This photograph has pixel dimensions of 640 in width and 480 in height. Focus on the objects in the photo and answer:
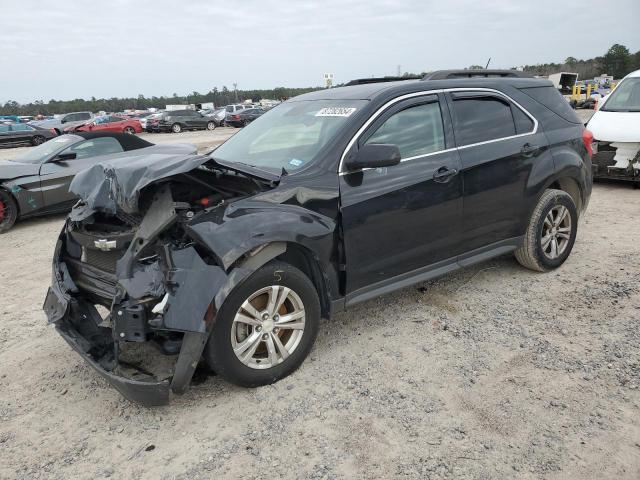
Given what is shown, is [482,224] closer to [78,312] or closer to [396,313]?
[396,313]

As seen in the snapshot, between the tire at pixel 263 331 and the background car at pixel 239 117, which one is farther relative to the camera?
the background car at pixel 239 117

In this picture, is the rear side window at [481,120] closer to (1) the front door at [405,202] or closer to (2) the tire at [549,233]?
(1) the front door at [405,202]

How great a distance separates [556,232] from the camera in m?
4.72

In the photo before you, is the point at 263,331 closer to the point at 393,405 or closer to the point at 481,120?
the point at 393,405

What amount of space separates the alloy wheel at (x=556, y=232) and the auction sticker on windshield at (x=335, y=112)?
2231 millimetres

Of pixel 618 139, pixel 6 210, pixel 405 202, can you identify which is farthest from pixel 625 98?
pixel 6 210

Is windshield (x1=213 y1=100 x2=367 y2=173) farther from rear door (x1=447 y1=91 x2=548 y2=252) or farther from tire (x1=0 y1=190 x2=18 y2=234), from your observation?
tire (x1=0 y1=190 x2=18 y2=234)

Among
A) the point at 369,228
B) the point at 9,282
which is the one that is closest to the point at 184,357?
the point at 369,228

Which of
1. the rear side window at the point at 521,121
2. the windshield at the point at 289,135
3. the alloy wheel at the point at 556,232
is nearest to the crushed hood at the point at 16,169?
the windshield at the point at 289,135

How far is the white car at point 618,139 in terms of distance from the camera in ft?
25.3

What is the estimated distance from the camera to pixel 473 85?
→ 4.17 m

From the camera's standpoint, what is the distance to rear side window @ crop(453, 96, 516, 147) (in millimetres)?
3988

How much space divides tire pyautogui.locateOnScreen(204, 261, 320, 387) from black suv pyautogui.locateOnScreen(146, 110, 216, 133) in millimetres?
31456

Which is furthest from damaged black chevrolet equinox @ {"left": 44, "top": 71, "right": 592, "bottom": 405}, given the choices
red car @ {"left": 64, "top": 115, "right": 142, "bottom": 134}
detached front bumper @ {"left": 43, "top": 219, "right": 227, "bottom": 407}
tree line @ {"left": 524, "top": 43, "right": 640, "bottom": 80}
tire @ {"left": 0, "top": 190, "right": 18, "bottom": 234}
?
tree line @ {"left": 524, "top": 43, "right": 640, "bottom": 80}
